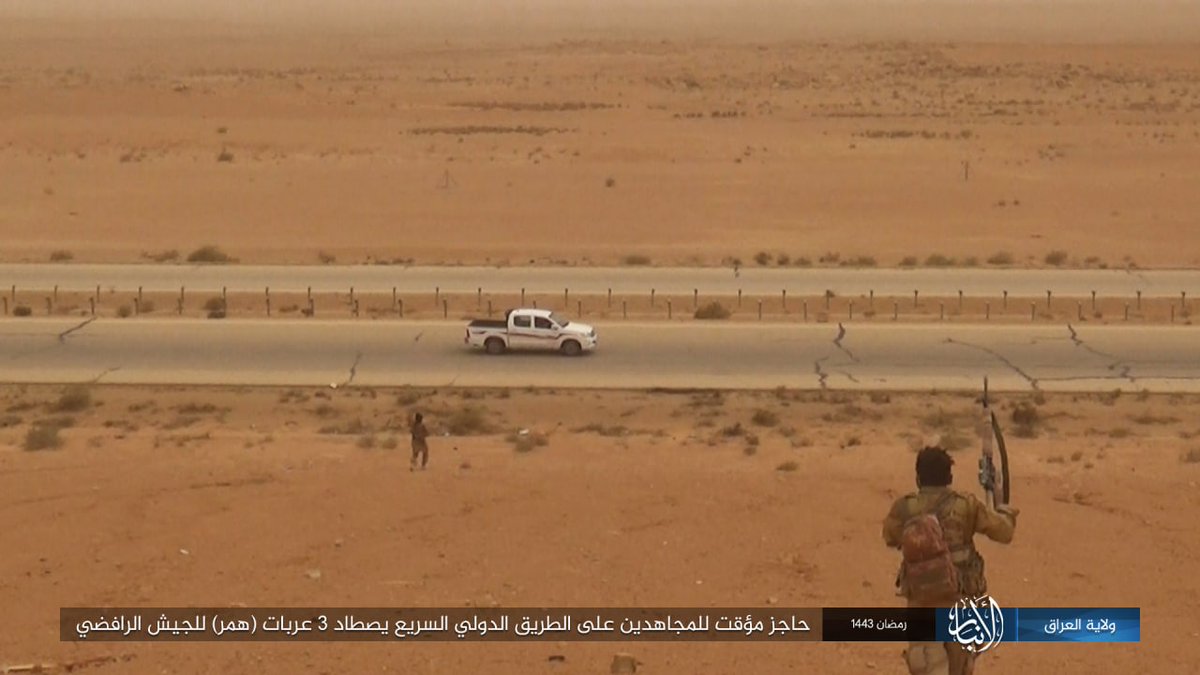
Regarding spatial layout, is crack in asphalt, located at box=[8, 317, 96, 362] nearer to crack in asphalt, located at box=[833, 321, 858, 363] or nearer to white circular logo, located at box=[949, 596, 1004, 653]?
crack in asphalt, located at box=[833, 321, 858, 363]

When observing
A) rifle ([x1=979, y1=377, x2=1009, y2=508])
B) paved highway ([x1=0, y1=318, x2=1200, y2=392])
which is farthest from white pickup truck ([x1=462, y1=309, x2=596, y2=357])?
rifle ([x1=979, y1=377, x2=1009, y2=508])

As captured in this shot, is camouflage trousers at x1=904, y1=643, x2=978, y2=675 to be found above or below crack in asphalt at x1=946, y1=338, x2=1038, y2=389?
below

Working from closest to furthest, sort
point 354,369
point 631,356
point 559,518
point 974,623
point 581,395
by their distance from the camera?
point 974,623 < point 559,518 < point 581,395 < point 354,369 < point 631,356

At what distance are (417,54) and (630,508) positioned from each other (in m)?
126

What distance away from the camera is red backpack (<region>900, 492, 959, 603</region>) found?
9.57m

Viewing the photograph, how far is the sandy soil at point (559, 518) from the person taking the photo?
49.6 ft

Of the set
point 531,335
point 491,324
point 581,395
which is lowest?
point 581,395

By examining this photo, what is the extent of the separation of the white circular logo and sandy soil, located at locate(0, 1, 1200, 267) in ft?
125

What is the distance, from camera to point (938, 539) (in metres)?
9.57

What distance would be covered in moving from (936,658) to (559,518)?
Answer: 1012 centimetres
